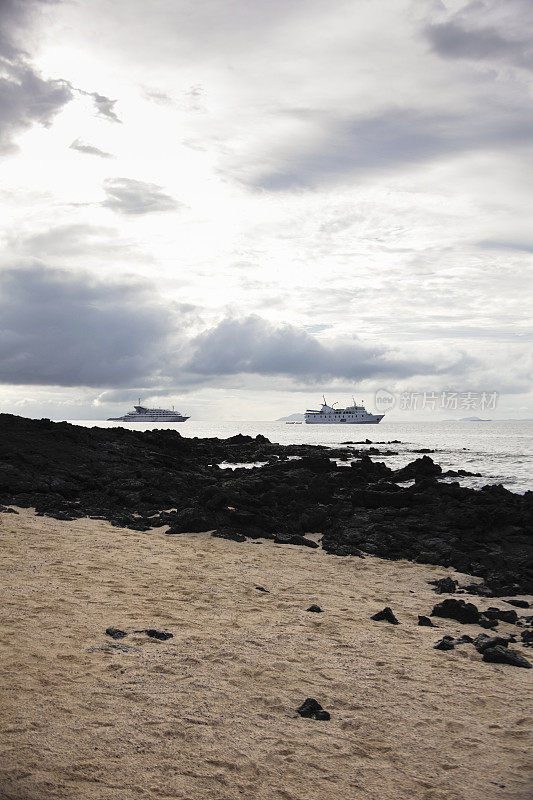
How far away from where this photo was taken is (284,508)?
67.8 ft

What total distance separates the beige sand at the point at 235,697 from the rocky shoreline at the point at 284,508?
4.95 meters

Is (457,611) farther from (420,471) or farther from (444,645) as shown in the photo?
(420,471)

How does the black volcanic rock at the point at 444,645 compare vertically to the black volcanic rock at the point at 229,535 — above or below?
below

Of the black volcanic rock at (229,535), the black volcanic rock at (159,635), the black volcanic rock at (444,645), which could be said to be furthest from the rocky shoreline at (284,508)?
the black volcanic rock at (159,635)

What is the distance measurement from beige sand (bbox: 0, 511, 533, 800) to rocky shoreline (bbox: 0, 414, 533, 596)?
4954 millimetres

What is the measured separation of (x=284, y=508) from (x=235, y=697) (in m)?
14.5

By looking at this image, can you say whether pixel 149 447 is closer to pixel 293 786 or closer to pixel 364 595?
pixel 364 595

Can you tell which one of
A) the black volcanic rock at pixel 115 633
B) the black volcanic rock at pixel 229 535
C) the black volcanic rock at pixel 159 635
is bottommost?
the black volcanic rock at pixel 229 535

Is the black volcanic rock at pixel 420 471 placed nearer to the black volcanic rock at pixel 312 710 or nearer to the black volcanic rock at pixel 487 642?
the black volcanic rock at pixel 487 642

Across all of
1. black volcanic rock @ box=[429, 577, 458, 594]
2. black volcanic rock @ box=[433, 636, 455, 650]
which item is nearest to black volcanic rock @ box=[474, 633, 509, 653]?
black volcanic rock @ box=[433, 636, 455, 650]

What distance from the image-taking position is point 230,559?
13.2m

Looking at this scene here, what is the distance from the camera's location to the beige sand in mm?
4855

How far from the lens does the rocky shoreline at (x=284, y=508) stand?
15.8m

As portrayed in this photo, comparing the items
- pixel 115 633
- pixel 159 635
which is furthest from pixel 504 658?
pixel 115 633
